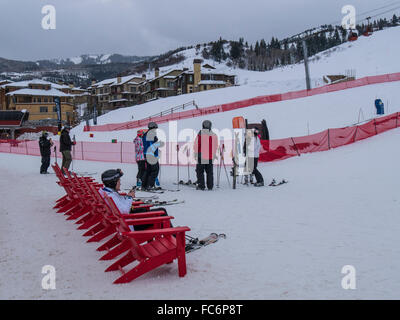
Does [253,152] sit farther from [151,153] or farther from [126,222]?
[126,222]

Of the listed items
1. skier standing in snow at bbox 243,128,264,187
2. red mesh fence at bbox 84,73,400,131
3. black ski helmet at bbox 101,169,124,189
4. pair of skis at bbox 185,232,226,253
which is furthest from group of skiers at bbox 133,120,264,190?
red mesh fence at bbox 84,73,400,131

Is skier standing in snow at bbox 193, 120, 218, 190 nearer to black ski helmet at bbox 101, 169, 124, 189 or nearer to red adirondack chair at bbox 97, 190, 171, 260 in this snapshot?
red adirondack chair at bbox 97, 190, 171, 260

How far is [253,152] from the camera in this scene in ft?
35.2

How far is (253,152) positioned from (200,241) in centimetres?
600

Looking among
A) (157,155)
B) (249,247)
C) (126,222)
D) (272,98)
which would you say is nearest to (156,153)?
(157,155)

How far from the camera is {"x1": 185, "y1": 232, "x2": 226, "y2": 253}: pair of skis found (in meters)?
4.88

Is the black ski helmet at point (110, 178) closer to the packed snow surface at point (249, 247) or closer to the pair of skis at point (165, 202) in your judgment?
the packed snow surface at point (249, 247)

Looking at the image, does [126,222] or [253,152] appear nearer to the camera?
[126,222]

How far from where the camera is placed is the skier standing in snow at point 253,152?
1070cm

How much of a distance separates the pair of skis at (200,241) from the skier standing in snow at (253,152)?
5.39 metres

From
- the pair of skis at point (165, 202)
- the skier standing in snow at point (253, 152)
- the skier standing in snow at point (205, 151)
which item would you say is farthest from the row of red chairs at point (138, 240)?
the skier standing in snow at point (253, 152)
